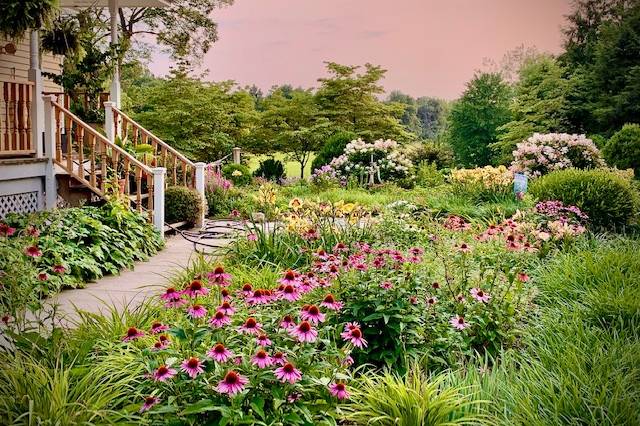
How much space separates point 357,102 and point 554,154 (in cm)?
1004

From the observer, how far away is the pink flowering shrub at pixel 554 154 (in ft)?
40.5

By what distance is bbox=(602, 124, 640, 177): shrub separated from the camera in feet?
46.8

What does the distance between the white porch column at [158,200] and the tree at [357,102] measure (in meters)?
13.1

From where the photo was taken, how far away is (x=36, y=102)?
8367 millimetres

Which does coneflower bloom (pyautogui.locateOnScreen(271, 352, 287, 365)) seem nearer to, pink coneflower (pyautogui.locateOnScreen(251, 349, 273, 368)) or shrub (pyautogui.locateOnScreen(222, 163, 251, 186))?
pink coneflower (pyautogui.locateOnScreen(251, 349, 273, 368))

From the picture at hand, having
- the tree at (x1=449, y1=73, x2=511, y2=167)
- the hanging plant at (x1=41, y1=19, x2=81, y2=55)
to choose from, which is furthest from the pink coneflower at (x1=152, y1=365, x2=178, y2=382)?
the tree at (x1=449, y1=73, x2=511, y2=167)

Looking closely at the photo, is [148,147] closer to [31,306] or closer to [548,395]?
[31,306]

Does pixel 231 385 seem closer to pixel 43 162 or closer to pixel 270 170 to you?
pixel 43 162

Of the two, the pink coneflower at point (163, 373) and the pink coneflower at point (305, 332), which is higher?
the pink coneflower at point (305, 332)

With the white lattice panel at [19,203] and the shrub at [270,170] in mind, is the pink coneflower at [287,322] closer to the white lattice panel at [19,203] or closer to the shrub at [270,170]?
the white lattice panel at [19,203]

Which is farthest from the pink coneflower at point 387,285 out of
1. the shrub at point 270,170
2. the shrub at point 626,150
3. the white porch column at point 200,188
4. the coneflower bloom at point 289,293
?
the shrub at point 270,170

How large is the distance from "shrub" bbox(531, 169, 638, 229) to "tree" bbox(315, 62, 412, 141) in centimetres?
1224

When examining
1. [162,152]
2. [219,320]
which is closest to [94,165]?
[162,152]

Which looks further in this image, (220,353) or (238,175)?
(238,175)
